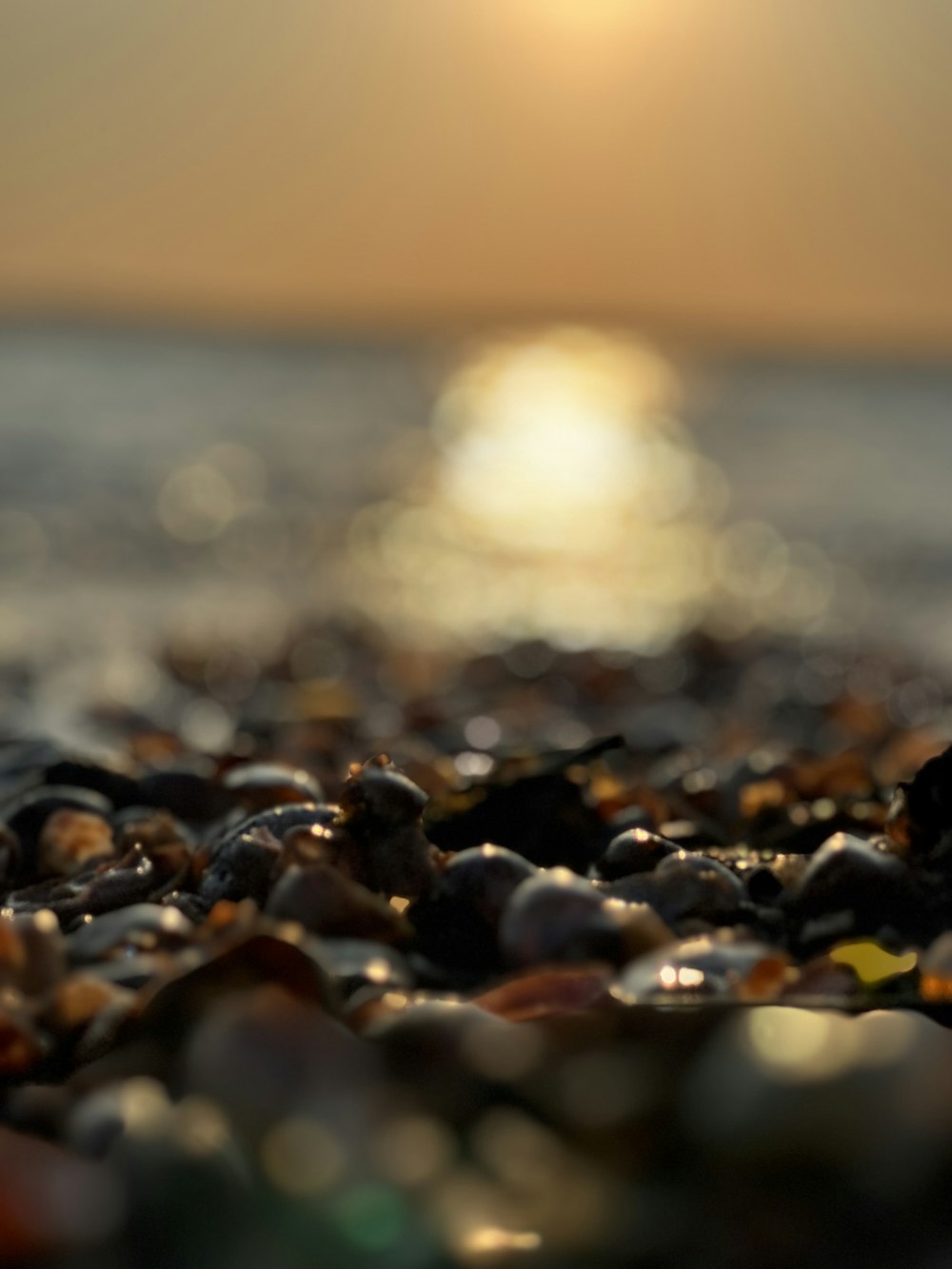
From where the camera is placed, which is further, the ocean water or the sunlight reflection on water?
the ocean water

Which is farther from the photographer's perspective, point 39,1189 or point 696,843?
point 696,843

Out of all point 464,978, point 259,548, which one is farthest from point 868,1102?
point 259,548

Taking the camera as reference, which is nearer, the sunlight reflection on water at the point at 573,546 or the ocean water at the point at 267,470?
the sunlight reflection on water at the point at 573,546

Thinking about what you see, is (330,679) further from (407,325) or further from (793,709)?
(407,325)

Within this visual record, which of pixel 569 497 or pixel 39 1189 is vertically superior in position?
pixel 569 497

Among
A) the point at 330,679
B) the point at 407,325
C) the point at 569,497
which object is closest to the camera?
the point at 330,679

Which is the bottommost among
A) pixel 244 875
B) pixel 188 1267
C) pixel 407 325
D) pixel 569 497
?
pixel 188 1267

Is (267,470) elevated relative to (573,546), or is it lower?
elevated

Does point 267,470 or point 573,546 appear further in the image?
point 267,470
